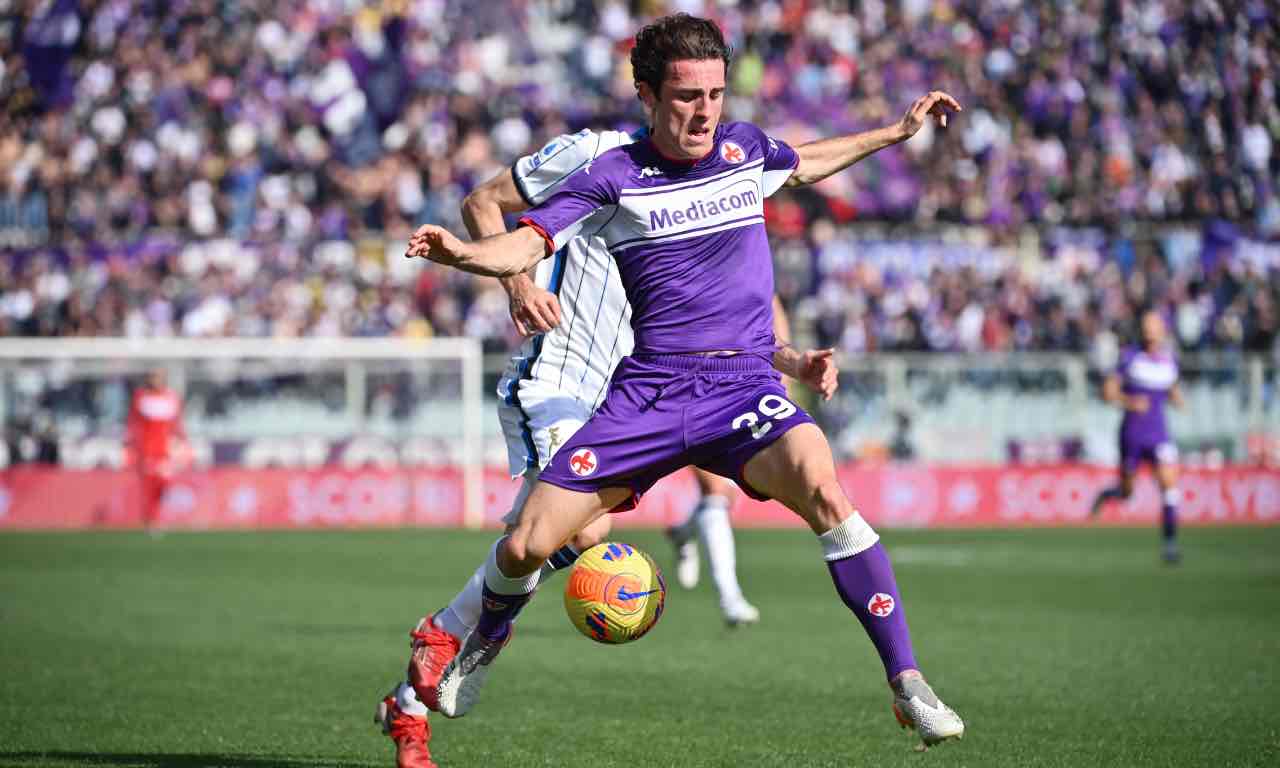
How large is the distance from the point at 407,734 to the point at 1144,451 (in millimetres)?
14696

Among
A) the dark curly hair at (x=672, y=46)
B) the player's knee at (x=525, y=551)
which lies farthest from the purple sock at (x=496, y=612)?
the dark curly hair at (x=672, y=46)

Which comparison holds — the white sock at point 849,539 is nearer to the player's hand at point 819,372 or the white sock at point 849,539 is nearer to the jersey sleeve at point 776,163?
the player's hand at point 819,372

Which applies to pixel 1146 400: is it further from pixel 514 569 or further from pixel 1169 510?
pixel 514 569

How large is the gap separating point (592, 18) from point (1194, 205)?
10526mm

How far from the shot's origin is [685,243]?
6.29m

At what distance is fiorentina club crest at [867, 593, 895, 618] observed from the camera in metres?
5.94

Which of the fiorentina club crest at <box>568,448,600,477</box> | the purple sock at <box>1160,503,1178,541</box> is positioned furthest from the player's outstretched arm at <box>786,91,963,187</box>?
the purple sock at <box>1160,503,1178,541</box>

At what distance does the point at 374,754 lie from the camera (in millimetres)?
6859

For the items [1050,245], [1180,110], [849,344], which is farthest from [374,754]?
[1180,110]

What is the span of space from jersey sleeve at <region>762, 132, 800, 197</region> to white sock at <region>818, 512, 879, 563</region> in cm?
131

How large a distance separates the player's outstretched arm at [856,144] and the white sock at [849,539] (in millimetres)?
1415

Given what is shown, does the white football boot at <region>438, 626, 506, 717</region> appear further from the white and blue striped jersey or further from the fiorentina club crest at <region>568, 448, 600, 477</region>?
the white and blue striped jersey

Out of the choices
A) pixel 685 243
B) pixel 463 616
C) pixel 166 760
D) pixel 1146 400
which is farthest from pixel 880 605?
pixel 1146 400

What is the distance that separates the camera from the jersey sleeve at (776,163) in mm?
6555
